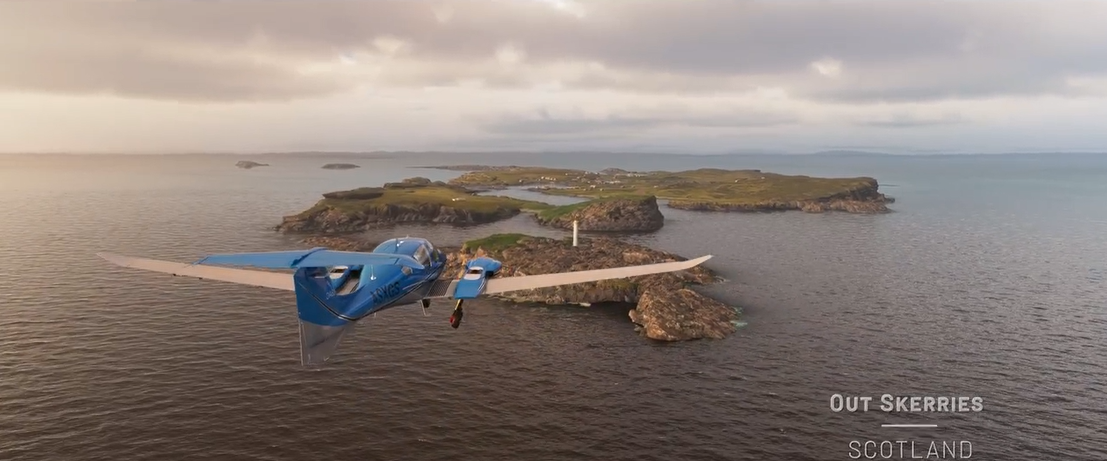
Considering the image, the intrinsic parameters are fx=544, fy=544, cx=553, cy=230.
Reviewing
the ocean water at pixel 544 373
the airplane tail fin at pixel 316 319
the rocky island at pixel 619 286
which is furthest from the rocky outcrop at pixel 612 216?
the airplane tail fin at pixel 316 319

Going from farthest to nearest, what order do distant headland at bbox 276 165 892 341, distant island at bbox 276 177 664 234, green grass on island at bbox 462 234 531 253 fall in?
1. distant island at bbox 276 177 664 234
2. green grass on island at bbox 462 234 531 253
3. distant headland at bbox 276 165 892 341

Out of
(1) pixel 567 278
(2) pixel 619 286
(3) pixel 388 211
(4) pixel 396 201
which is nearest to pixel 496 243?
(2) pixel 619 286

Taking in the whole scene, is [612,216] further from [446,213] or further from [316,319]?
[316,319]

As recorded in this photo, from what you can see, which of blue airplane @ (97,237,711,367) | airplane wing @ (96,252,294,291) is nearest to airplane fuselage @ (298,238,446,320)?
blue airplane @ (97,237,711,367)

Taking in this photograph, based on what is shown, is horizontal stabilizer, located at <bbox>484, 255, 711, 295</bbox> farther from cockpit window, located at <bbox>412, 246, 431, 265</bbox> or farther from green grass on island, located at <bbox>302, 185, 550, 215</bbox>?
green grass on island, located at <bbox>302, 185, 550, 215</bbox>

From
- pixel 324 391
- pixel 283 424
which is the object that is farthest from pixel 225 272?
pixel 324 391

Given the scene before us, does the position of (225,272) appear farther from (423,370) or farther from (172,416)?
(423,370)

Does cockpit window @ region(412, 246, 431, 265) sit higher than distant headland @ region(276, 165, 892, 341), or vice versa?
cockpit window @ region(412, 246, 431, 265)
